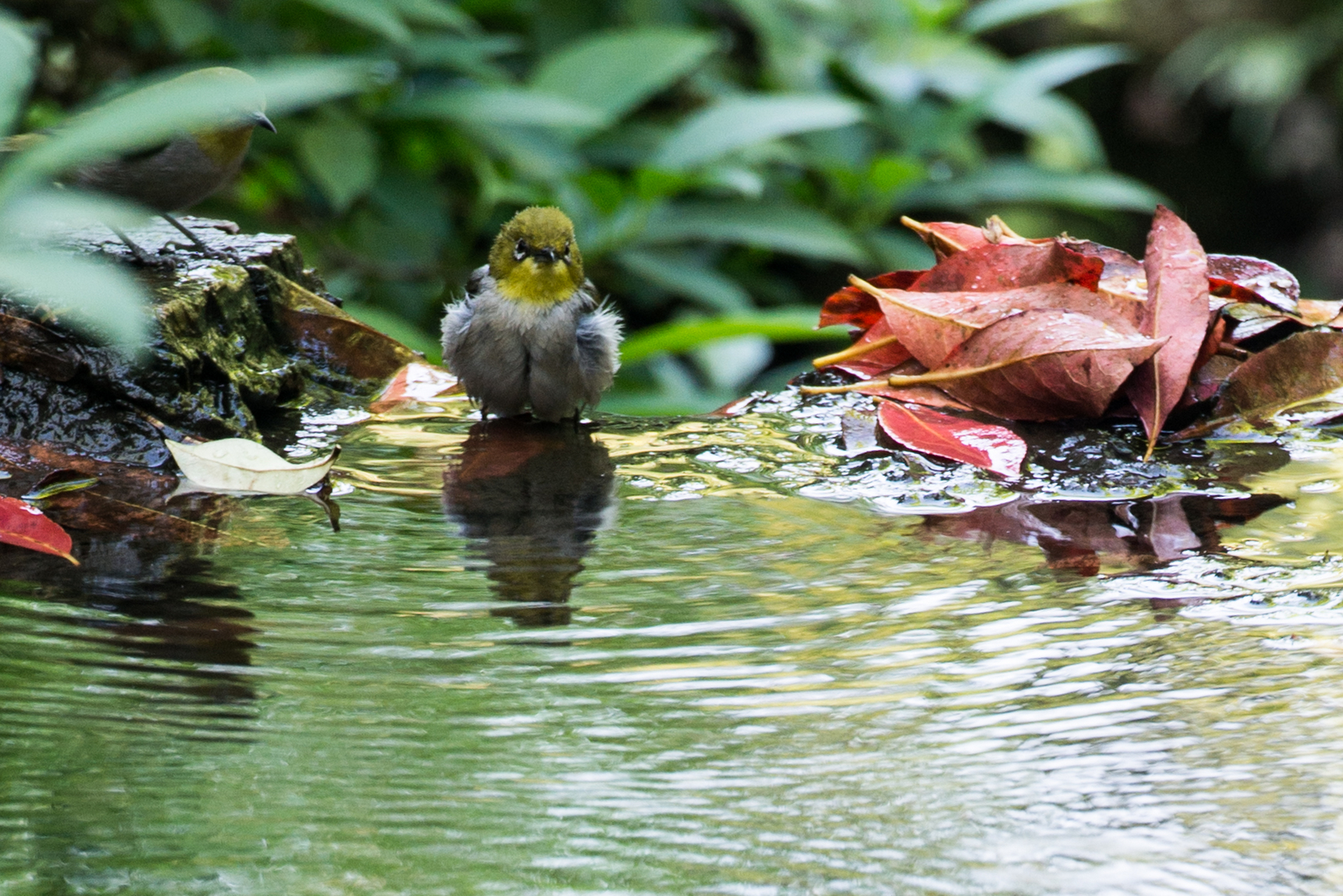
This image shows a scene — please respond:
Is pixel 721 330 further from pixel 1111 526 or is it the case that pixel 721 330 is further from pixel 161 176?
pixel 1111 526

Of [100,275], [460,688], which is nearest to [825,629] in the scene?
[460,688]

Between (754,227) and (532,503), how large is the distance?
321 centimetres

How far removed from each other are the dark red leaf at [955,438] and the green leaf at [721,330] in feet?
5.16

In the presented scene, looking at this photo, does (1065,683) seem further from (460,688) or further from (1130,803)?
(460,688)

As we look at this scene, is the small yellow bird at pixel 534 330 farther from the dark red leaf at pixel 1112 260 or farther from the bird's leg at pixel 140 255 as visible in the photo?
the dark red leaf at pixel 1112 260

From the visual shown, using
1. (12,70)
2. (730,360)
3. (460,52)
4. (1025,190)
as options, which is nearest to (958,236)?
(12,70)

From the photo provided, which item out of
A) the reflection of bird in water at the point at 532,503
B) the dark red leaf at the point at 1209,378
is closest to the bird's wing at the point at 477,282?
the reflection of bird in water at the point at 532,503

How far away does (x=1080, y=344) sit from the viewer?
2170 millimetres

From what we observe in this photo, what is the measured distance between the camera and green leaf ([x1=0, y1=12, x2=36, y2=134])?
0.81 m

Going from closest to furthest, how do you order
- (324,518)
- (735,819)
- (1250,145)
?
(735,819), (324,518), (1250,145)

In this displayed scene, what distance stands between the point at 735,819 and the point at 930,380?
138 centimetres

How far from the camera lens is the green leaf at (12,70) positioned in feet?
2.66

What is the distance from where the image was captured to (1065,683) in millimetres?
1304

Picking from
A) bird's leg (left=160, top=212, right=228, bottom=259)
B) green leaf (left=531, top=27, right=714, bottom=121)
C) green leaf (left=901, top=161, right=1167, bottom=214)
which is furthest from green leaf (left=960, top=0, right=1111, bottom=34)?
bird's leg (left=160, top=212, right=228, bottom=259)
